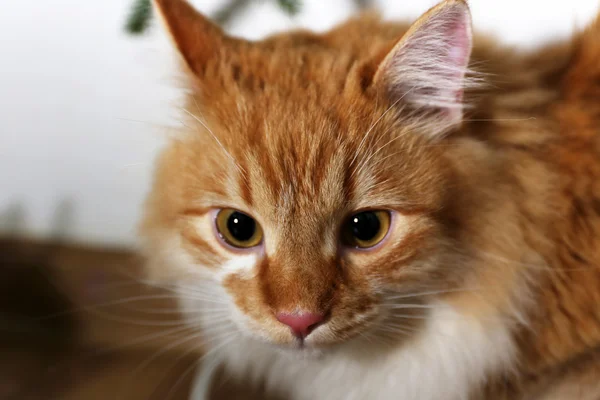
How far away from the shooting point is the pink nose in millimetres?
921

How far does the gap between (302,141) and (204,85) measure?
232 millimetres

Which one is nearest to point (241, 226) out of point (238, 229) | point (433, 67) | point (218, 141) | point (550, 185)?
point (238, 229)

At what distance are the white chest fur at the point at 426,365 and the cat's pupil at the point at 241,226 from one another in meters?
0.32

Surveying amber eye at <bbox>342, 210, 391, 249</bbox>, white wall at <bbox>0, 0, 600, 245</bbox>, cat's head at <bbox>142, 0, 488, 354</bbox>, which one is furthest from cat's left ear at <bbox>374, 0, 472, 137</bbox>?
white wall at <bbox>0, 0, 600, 245</bbox>

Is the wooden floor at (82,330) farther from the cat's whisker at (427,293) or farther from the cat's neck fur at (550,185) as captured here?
the cat's neck fur at (550,185)

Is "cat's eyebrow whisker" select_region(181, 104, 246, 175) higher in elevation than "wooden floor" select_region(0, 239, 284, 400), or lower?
higher

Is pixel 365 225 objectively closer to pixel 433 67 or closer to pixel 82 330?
pixel 433 67

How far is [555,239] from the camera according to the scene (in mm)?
1081

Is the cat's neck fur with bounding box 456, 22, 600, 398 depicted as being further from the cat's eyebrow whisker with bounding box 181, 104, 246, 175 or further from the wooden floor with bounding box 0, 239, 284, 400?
the wooden floor with bounding box 0, 239, 284, 400

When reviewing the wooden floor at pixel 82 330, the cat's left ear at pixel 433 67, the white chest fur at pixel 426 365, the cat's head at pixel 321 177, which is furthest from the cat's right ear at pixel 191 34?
the wooden floor at pixel 82 330

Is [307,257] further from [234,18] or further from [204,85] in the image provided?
[234,18]

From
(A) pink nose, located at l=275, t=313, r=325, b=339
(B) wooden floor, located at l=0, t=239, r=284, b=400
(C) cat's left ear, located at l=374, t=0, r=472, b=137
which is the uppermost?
(C) cat's left ear, located at l=374, t=0, r=472, b=137

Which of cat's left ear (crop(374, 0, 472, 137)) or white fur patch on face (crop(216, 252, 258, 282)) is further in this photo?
white fur patch on face (crop(216, 252, 258, 282))

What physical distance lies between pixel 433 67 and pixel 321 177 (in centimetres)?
27
